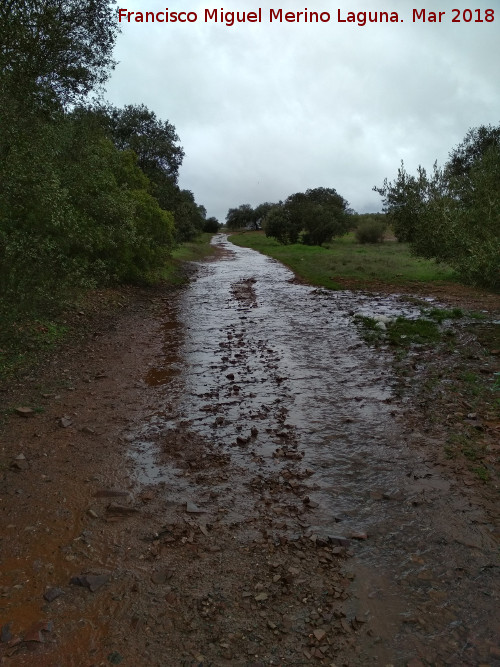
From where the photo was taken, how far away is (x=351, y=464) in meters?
6.35

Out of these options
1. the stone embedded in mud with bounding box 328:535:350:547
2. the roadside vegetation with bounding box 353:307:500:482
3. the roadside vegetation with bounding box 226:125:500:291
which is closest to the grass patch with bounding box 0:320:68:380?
the stone embedded in mud with bounding box 328:535:350:547

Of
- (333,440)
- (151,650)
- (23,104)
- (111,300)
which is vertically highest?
(23,104)

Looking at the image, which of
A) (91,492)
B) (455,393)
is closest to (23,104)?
(91,492)

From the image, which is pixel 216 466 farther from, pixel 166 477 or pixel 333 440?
pixel 333 440

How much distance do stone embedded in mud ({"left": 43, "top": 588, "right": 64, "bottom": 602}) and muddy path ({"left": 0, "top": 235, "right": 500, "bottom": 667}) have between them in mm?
13

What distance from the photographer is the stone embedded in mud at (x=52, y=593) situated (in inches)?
159

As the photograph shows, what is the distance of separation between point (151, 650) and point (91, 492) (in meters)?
2.44

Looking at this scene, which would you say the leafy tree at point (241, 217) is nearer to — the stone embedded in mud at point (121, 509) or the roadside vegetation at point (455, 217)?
the roadside vegetation at point (455, 217)

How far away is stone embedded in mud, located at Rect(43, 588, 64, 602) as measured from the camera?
403 cm

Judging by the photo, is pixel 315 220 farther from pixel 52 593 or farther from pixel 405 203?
pixel 52 593

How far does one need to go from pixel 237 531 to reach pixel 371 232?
56991 millimetres

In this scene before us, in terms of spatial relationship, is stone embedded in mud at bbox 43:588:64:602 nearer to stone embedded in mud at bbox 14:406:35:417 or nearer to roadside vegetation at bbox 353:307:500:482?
stone embedded in mud at bbox 14:406:35:417

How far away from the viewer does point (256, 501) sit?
5559 millimetres

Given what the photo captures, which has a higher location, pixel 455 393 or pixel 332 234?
pixel 332 234
